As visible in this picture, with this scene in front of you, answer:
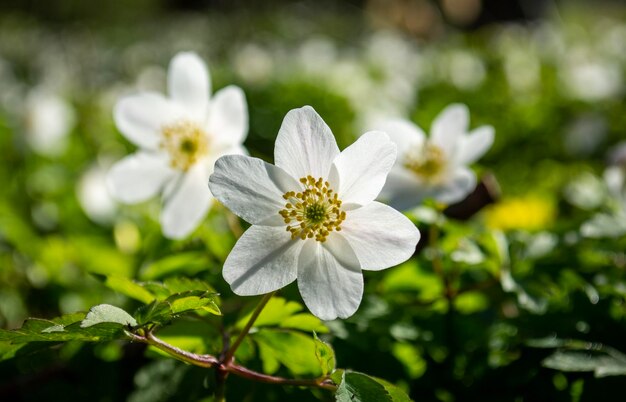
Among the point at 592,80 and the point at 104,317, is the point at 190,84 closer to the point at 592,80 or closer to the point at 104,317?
the point at 104,317

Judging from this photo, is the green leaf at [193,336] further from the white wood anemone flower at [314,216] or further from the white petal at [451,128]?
the white petal at [451,128]

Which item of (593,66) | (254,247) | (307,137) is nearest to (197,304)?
(254,247)

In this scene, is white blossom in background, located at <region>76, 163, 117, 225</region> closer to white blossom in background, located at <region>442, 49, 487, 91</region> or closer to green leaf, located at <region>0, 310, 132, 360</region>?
green leaf, located at <region>0, 310, 132, 360</region>

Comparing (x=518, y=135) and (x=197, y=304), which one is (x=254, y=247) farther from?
(x=518, y=135)

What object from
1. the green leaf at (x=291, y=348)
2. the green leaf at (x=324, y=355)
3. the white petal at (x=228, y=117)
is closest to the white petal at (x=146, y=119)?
the white petal at (x=228, y=117)

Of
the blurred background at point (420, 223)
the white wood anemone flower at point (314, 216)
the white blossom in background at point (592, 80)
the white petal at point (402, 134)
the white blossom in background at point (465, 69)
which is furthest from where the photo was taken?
the white blossom in background at point (465, 69)

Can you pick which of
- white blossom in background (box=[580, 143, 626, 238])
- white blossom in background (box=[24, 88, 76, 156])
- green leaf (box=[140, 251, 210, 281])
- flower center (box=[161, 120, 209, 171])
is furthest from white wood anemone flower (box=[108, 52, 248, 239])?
white blossom in background (box=[24, 88, 76, 156])

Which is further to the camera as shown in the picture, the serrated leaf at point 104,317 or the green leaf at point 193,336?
the green leaf at point 193,336
